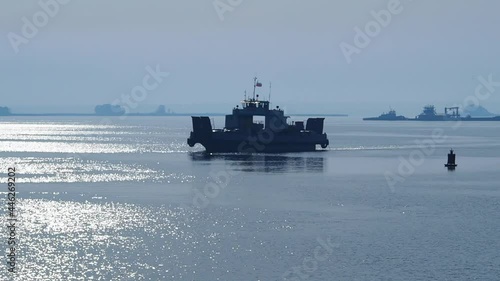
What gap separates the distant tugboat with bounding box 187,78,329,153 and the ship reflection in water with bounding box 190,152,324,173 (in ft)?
7.27

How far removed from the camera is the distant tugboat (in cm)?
12069

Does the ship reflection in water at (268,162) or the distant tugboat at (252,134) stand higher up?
the distant tugboat at (252,134)

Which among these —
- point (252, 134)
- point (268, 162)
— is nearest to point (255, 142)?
point (252, 134)

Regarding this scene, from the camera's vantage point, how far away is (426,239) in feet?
156

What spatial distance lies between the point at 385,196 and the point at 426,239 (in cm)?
Answer: 2136

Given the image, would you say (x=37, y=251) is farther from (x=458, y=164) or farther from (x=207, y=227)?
(x=458, y=164)

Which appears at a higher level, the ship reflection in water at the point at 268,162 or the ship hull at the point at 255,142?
the ship hull at the point at 255,142

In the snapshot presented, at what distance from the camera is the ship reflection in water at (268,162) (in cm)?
9488

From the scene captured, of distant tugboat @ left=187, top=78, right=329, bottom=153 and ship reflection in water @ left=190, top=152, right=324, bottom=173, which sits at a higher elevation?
distant tugboat @ left=187, top=78, right=329, bottom=153

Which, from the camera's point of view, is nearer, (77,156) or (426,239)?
(426,239)

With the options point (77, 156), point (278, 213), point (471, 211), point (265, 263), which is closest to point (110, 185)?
point (278, 213)

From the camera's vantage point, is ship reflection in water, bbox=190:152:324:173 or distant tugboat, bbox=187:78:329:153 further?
distant tugboat, bbox=187:78:329:153

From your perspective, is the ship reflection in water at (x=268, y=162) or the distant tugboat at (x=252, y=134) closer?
the ship reflection in water at (x=268, y=162)

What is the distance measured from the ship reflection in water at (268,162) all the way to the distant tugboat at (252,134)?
221 centimetres
